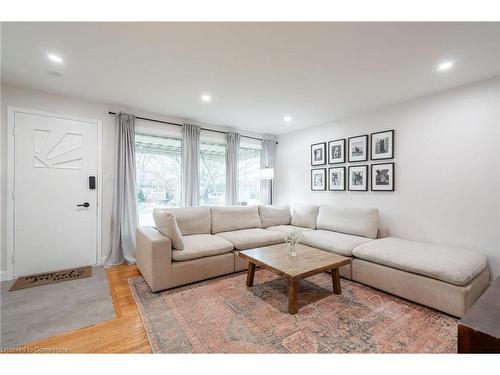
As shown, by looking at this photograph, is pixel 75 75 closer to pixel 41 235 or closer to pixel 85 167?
pixel 85 167

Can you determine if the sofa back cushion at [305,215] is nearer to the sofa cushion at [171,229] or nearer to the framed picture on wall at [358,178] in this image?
the framed picture on wall at [358,178]

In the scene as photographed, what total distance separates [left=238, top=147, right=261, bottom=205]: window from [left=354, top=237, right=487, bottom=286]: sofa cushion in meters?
2.75

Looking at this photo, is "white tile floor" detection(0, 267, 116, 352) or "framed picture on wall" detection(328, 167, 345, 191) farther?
"framed picture on wall" detection(328, 167, 345, 191)

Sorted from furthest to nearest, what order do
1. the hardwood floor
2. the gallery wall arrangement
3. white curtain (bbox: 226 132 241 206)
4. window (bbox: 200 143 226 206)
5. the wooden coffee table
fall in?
1. white curtain (bbox: 226 132 241 206)
2. window (bbox: 200 143 226 206)
3. the gallery wall arrangement
4. the wooden coffee table
5. the hardwood floor

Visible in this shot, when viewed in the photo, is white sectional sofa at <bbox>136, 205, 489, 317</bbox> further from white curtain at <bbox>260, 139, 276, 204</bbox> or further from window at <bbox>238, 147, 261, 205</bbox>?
white curtain at <bbox>260, 139, 276, 204</bbox>

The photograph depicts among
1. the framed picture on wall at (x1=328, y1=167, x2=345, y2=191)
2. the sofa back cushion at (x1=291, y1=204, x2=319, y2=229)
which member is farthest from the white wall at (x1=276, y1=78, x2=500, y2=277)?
the sofa back cushion at (x1=291, y1=204, x2=319, y2=229)

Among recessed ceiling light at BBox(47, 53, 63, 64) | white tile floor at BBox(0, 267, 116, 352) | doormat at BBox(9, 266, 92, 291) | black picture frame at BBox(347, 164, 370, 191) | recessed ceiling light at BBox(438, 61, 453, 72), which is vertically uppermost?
recessed ceiling light at BBox(47, 53, 63, 64)

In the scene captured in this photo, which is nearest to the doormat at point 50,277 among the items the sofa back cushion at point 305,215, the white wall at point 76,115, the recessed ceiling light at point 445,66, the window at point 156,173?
the white wall at point 76,115

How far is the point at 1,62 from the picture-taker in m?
2.23

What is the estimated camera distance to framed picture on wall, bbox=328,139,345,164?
397 centimetres

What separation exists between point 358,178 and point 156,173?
3.45 metres
